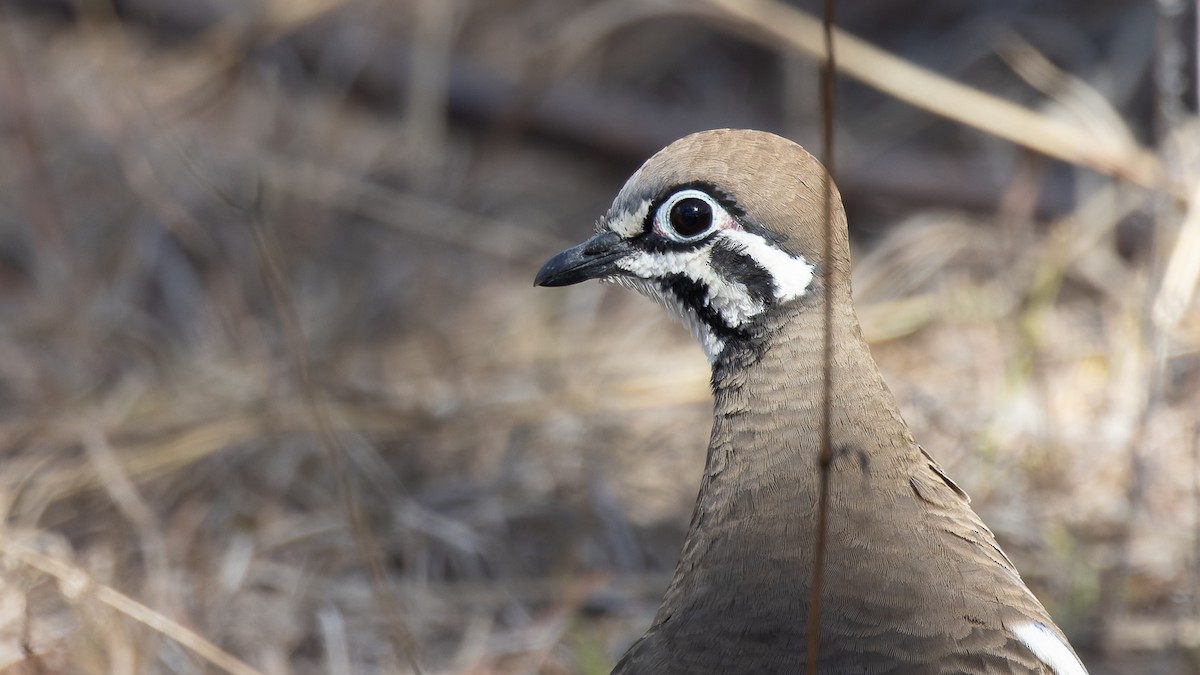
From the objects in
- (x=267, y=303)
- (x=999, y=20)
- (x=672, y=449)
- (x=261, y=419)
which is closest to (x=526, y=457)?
(x=672, y=449)

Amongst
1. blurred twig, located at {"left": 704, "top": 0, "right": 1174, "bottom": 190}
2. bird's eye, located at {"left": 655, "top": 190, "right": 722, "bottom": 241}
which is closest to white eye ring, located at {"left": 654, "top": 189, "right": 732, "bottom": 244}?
bird's eye, located at {"left": 655, "top": 190, "right": 722, "bottom": 241}

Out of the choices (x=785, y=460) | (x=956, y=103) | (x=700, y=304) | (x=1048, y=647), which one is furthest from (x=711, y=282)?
(x=956, y=103)

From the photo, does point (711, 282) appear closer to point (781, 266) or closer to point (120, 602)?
point (781, 266)

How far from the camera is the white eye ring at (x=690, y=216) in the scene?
251 cm

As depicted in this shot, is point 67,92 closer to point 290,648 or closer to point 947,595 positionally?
point 290,648

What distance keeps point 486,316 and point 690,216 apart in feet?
8.87

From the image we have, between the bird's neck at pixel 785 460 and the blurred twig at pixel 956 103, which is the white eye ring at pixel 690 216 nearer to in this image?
the bird's neck at pixel 785 460

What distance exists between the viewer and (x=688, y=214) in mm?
2539

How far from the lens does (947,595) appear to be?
2.23 m

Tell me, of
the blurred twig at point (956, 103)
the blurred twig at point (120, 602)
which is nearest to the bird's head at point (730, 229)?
the blurred twig at point (120, 602)

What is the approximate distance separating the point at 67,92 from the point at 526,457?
3.46 m

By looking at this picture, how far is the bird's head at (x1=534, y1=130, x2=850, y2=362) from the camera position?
2.46 meters

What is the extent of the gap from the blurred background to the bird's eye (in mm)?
790

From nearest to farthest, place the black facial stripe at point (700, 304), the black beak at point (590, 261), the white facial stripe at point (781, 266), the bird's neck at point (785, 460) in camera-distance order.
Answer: the bird's neck at point (785, 460)
the white facial stripe at point (781, 266)
the black facial stripe at point (700, 304)
the black beak at point (590, 261)
